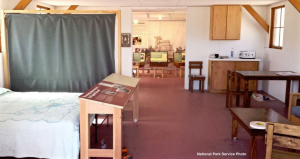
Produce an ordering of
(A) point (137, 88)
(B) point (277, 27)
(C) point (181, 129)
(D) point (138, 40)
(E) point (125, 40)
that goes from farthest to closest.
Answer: (D) point (138, 40) < (B) point (277, 27) < (E) point (125, 40) < (A) point (137, 88) < (C) point (181, 129)

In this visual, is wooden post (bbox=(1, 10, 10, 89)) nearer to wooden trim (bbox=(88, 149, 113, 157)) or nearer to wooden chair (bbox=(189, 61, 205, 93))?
wooden trim (bbox=(88, 149, 113, 157))

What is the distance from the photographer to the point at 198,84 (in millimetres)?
8766

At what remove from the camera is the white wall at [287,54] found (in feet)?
21.2

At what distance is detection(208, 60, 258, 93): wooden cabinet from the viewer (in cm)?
809

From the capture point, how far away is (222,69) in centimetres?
815

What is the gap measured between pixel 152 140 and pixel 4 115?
2083 millimetres

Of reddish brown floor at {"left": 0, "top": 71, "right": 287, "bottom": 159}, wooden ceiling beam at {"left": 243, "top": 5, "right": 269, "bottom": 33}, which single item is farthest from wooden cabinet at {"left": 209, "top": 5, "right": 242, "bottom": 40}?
reddish brown floor at {"left": 0, "top": 71, "right": 287, "bottom": 159}

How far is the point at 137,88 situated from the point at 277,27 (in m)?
4.58

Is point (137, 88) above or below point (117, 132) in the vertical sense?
above

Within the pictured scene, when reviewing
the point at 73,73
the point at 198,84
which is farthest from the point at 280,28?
the point at 73,73

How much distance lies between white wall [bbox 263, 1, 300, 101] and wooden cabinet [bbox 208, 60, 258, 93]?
482 mm

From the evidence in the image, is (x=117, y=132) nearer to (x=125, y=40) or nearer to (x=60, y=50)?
(x=60, y=50)

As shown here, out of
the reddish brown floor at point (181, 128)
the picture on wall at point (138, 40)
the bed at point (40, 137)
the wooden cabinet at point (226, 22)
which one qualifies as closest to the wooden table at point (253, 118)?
the reddish brown floor at point (181, 128)

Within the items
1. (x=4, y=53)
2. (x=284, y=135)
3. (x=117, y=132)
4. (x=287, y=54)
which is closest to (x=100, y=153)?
(x=117, y=132)
